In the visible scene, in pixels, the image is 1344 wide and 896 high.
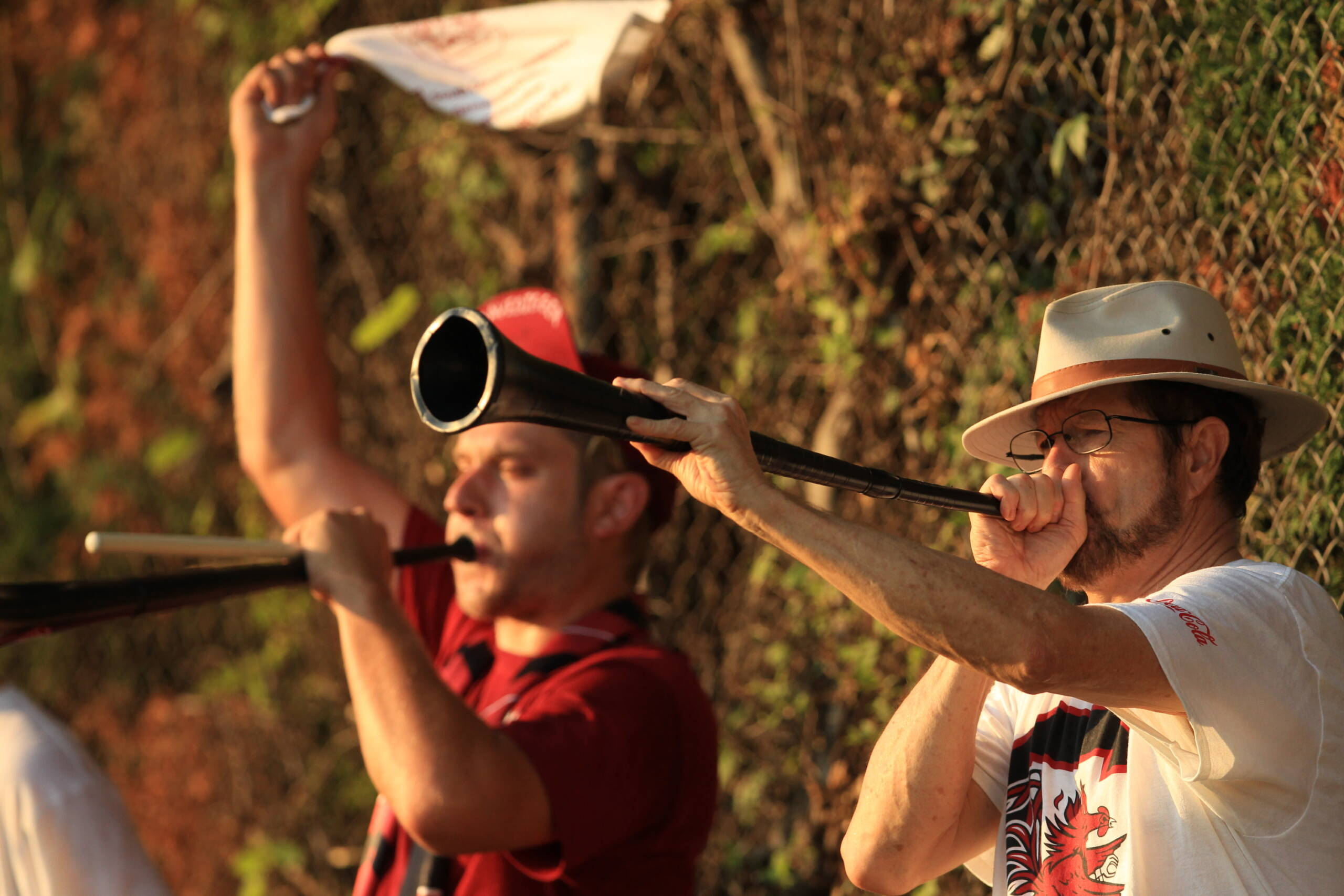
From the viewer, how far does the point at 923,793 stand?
71.7 inches

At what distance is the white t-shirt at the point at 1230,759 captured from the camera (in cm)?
149

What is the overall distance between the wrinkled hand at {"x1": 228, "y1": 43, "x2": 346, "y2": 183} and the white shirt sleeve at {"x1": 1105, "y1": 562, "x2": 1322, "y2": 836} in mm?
2276

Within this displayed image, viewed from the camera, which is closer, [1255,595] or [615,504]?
[1255,595]

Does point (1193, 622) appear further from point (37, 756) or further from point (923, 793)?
point (37, 756)

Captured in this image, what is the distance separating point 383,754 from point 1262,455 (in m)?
1.42

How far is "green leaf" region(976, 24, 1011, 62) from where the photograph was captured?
2.71 meters

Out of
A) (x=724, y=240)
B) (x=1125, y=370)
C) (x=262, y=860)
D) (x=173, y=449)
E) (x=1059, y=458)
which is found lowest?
(x=262, y=860)

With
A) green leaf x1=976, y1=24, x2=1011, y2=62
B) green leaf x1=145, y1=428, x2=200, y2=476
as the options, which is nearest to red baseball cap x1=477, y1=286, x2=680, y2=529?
green leaf x1=976, y1=24, x2=1011, y2=62

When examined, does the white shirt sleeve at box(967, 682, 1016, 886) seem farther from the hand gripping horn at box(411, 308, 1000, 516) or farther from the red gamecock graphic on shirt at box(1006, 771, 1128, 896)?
the hand gripping horn at box(411, 308, 1000, 516)

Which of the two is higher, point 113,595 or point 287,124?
point 287,124

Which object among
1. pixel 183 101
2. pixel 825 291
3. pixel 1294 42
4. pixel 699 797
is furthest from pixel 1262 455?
pixel 183 101

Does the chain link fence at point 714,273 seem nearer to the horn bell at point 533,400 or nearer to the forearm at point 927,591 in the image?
the forearm at point 927,591

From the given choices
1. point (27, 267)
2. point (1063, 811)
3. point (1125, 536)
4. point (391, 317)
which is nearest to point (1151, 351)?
point (1125, 536)

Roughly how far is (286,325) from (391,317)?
144cm
